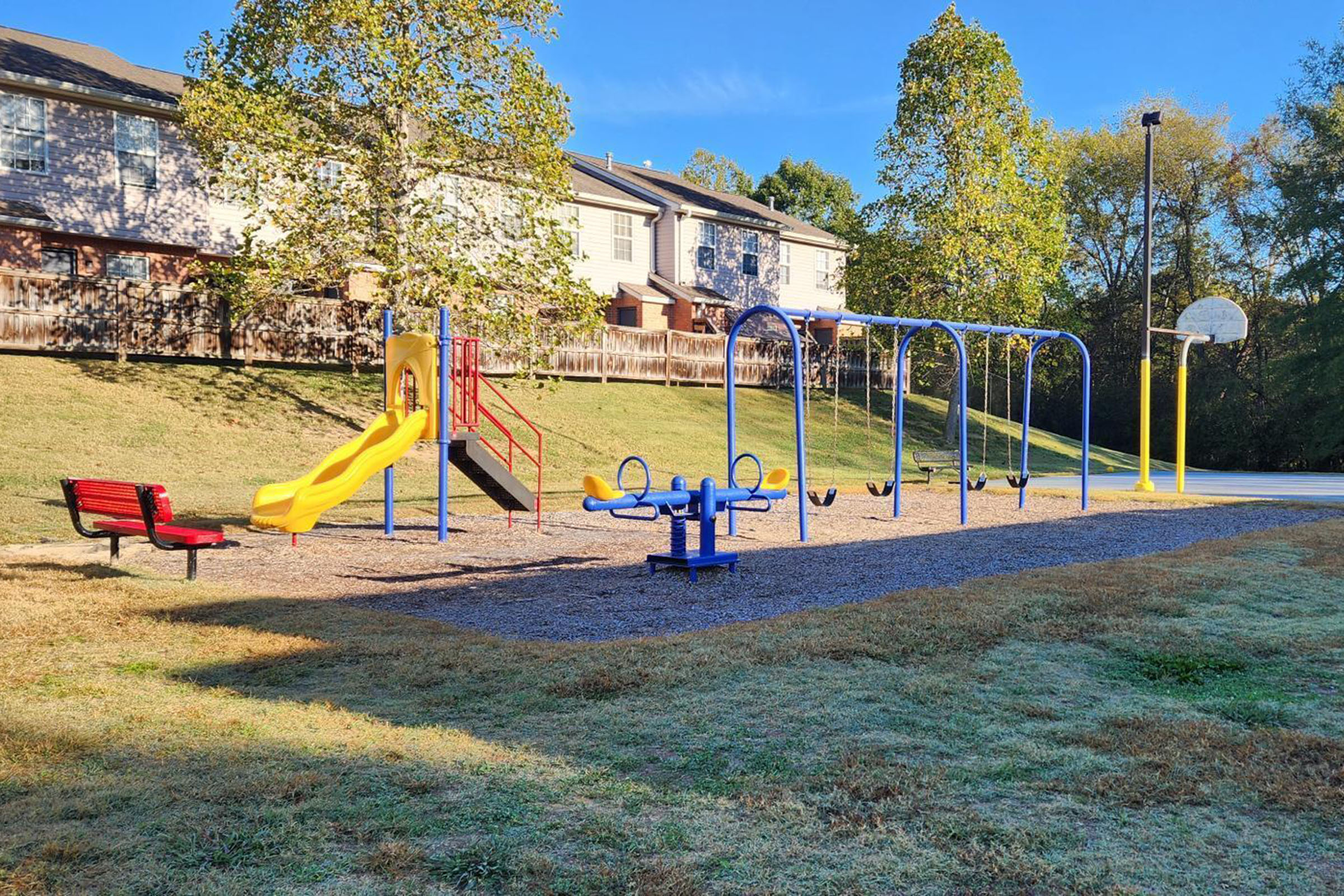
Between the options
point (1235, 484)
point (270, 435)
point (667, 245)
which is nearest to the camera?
point (270, 435)

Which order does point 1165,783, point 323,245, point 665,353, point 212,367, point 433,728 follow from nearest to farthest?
1. point 1165,783
2. point 433,728
3. point 323,245
4. point 212,367
5. point 665,353

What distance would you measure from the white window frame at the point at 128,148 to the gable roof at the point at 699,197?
17.0 m

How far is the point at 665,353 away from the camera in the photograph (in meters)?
32.5

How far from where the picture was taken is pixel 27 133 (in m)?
24.4

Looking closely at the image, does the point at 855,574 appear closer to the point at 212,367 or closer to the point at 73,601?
the point at 73,601

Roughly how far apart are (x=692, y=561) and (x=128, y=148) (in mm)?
21580

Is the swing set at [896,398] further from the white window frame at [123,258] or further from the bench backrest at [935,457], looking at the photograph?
the white window frame at [123,258]

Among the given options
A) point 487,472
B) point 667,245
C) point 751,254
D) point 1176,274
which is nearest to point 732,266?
point 751,254

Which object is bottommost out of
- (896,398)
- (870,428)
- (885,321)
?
(870,428)

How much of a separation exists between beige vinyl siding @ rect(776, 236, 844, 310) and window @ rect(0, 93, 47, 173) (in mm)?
25633

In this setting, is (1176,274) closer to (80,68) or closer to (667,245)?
(667,245)

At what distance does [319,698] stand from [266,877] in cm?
237

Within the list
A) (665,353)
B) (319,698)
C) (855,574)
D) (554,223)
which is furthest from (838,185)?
(319,698)

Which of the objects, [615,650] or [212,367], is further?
[212,367]
